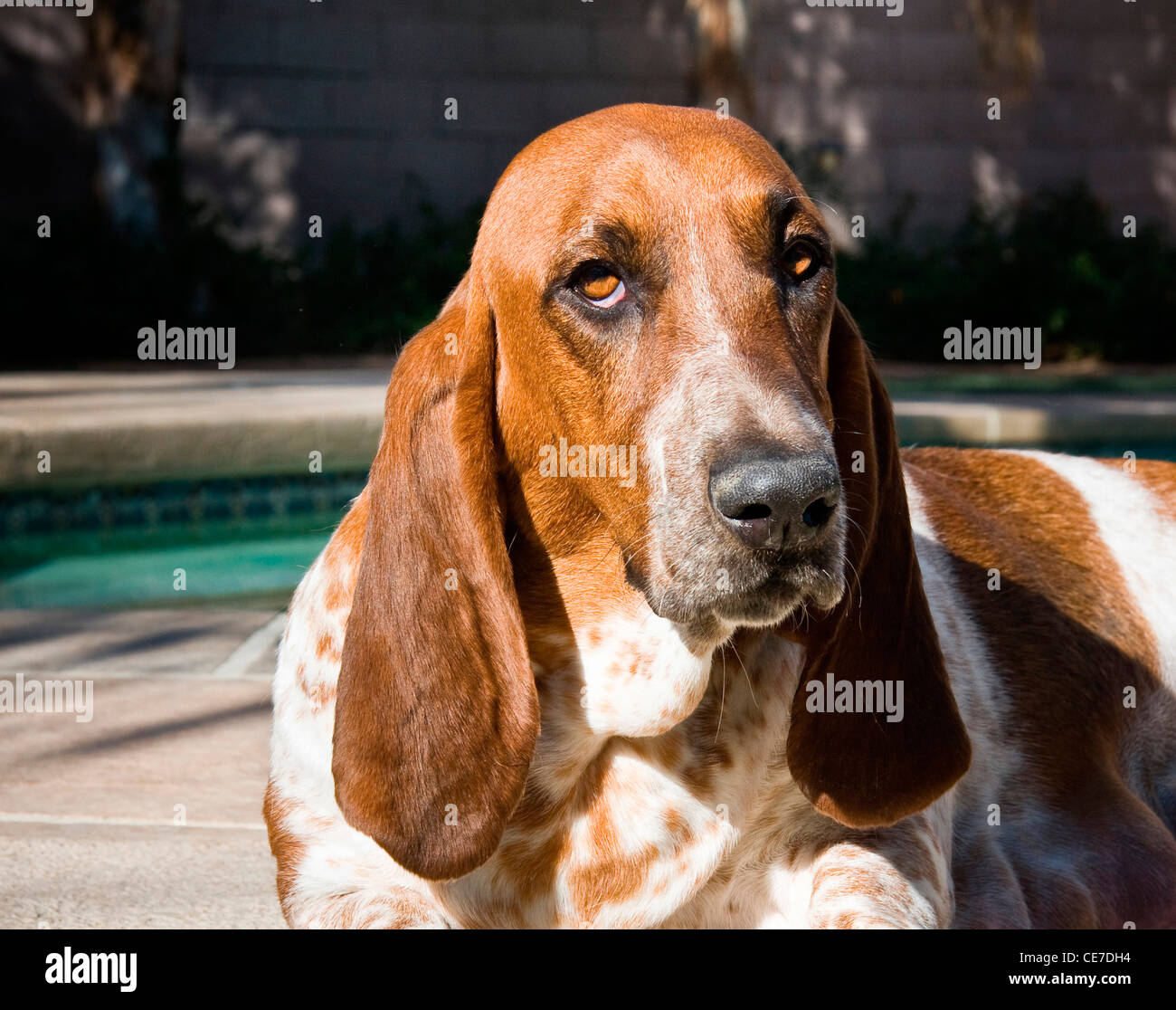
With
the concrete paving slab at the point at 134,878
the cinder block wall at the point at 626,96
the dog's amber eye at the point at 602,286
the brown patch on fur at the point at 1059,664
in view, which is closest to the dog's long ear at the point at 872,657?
the dog's amber eye at the point at 602,286

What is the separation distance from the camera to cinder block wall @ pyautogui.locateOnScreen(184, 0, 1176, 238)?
16.5m

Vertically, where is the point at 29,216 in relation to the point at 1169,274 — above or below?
above

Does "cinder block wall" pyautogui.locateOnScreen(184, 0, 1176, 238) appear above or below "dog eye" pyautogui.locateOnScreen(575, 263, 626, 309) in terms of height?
above

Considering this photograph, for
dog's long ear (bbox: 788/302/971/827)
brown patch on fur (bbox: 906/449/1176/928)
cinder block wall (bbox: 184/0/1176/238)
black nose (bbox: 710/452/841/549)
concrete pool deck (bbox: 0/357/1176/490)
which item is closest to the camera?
black nose (bbox: 710/452/841/549)

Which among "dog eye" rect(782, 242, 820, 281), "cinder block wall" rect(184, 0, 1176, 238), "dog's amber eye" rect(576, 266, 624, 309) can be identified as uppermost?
"cinder block wall" rect(184, 0, 1176, 238)

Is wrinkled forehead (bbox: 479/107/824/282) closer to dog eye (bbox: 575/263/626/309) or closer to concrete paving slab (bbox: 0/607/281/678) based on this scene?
dog eye (bbox: 575/263/626/309)

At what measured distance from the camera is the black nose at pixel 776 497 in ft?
6.02

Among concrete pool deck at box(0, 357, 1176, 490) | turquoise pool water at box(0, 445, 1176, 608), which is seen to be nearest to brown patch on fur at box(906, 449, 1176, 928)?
turquoise pool water at box(0, 445, 1176, 608)

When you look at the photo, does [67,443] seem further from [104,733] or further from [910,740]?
[910,740]

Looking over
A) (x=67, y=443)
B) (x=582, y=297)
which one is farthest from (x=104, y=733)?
(x=67, y=443)

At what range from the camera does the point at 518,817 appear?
231cm

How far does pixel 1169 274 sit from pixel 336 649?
44.3 feet

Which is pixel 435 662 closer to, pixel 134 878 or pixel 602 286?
pixel 602 286

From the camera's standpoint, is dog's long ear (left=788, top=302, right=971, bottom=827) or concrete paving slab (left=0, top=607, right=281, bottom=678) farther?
concrete paving slab (left=0, top=607, right=281, bottom=678)
